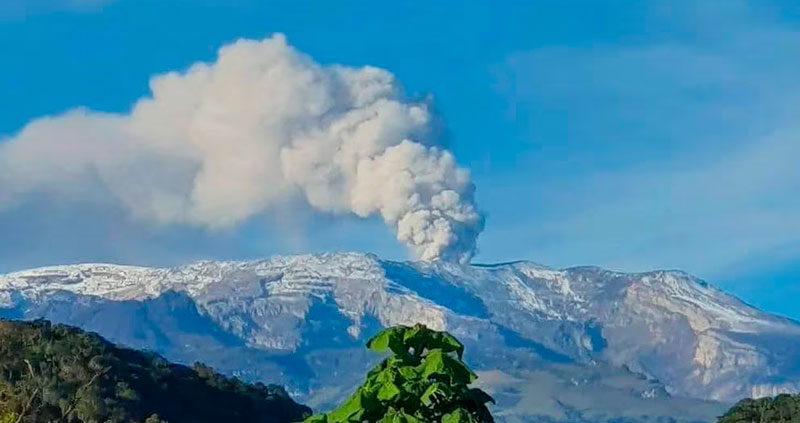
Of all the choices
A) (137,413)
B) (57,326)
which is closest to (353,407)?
(137,413)

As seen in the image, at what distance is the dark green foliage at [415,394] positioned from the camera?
1062 centimetres

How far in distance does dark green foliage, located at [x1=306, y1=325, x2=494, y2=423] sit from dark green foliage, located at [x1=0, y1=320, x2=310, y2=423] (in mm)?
33523

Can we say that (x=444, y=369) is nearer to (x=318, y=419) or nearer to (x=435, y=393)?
(x=435, y=393)

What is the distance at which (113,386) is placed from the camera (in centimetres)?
5809

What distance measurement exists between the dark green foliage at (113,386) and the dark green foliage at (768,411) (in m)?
20.0

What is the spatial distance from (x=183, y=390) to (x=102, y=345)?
5.07m

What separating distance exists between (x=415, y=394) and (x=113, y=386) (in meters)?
49.0

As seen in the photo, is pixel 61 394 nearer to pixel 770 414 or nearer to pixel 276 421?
pixel 276 421

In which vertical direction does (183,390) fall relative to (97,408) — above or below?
above

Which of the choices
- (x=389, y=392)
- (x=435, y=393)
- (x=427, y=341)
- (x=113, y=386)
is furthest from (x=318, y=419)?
(x=113, y=386)

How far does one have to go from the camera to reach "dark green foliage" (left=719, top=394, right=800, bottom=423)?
49.8m

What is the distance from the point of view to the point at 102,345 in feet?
209

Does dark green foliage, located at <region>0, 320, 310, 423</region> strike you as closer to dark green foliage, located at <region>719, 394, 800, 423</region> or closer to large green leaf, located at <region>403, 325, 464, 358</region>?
dark green foliage, located at <region>719, 394, 800, 423</region>

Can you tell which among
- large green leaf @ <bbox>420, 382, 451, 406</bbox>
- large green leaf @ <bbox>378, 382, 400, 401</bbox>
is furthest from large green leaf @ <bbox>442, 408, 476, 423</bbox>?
large green leaf @ <bbox>378, 382, 400, 401</bbox>
